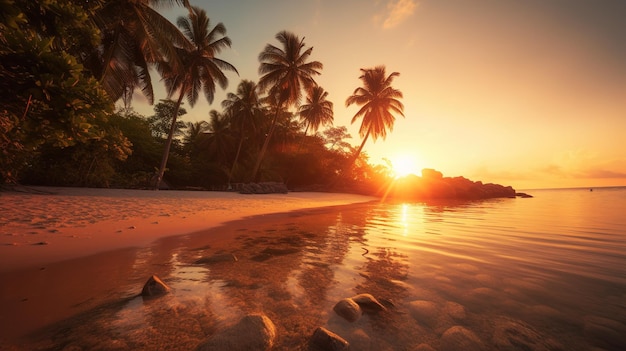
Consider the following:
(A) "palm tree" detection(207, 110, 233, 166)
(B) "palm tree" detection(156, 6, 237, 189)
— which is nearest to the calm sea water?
(B) "palm tree" detection(156, 6, 237, 189)

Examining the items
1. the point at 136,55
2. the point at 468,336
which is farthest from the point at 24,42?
the point at 136,55

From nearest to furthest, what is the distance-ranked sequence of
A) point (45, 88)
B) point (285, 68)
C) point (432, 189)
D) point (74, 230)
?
point (45, 88)
point (74, 230)
point (285, 68)
point (432, 189)

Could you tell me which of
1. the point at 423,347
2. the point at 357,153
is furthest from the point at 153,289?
the point at 357,153

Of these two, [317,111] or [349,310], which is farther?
[317,111]

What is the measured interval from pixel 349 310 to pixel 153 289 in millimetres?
1769

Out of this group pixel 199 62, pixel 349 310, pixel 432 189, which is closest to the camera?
pixel 349 310

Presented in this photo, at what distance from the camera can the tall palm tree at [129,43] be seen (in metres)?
11.6

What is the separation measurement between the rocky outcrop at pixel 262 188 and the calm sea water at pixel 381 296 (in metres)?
13.7

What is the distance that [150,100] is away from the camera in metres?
14.7

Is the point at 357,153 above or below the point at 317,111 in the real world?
below

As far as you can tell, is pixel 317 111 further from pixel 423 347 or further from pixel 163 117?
pixel 423 347

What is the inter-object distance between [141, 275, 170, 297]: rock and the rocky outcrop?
51.6 ft

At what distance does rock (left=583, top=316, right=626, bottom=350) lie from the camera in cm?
158

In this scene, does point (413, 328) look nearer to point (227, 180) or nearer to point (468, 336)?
point (468, 336)
